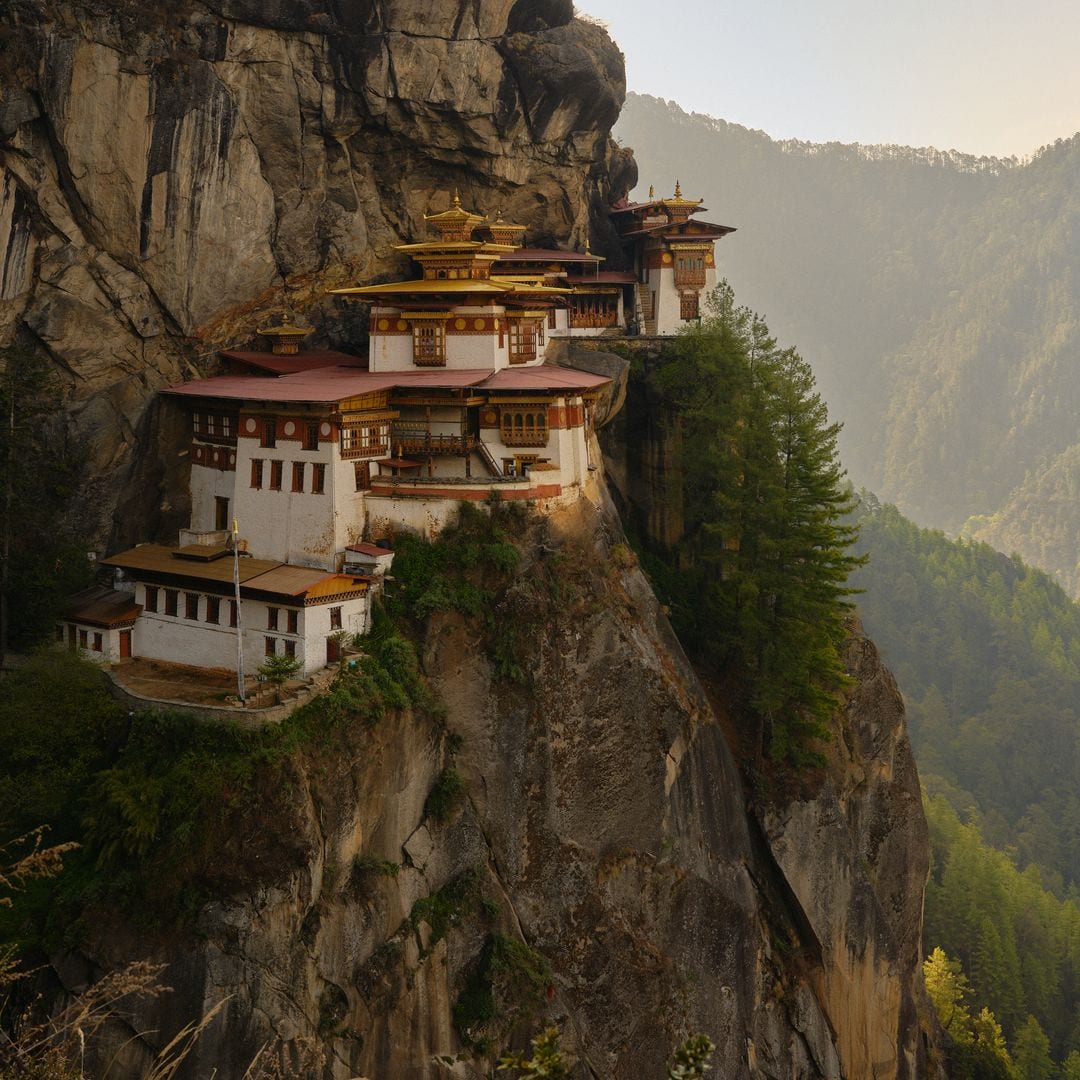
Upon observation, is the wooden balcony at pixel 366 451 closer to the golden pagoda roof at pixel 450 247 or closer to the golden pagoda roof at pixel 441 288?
the golden pagoda roof at pixel 441 288

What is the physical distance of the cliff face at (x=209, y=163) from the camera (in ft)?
123

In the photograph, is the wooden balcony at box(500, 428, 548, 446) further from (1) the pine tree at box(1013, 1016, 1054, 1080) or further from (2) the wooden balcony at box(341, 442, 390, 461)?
(1) the pine tree at box(1013, 1016, 1054, 1080)

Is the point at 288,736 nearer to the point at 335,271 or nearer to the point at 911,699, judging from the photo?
the point at 335,271

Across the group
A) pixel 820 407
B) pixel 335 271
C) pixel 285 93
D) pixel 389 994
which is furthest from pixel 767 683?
pixel 285 93

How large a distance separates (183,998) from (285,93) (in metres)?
29.0

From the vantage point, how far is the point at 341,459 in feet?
120

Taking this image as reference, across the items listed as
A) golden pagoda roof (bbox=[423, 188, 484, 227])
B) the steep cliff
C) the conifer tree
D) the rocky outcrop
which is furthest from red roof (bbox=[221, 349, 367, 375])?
the conifer tree

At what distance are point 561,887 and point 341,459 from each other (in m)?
13.8

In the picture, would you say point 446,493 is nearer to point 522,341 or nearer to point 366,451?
point 366,451

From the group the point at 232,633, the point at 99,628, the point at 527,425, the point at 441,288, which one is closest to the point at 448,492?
the point at 527,425

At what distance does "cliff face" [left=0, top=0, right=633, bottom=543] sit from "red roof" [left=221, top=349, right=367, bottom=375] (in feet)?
3.32

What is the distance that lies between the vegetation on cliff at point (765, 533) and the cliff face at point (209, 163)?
12119 mm

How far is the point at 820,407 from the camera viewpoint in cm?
4553

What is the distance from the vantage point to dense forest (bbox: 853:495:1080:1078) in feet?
222
